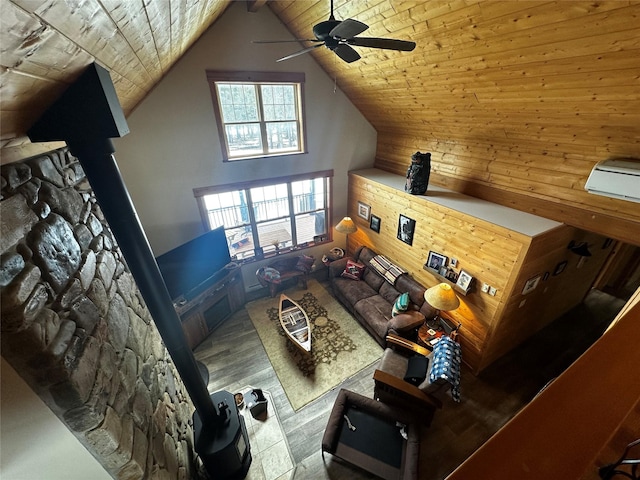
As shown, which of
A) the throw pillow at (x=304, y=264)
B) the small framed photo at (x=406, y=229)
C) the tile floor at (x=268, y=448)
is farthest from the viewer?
the throw pillow at (x=304, y=264)

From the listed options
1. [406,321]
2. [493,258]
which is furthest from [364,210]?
[493,258]

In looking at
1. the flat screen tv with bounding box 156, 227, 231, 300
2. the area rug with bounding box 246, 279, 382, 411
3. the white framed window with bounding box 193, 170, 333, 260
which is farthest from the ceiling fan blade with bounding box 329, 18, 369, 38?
the area rug with bounding box 246, 279, 382, 411

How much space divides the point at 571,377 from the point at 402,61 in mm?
3924

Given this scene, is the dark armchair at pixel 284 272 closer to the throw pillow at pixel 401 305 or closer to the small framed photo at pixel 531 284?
the throw pillow at pixel 401 305

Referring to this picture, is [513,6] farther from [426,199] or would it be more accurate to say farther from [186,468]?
[186,468]

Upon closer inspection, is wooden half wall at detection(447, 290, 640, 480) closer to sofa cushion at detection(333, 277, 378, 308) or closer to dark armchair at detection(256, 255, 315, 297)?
sofa cushion at detection(333, 277, 378, 308)

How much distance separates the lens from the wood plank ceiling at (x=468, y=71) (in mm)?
910

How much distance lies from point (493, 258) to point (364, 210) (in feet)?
9.63

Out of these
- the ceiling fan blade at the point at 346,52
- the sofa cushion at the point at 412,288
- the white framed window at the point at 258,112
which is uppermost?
the ceiling fan blade at the point at 346,52

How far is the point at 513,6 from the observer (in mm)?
2111

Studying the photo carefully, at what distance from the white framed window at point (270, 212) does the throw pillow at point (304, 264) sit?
379 millimetres

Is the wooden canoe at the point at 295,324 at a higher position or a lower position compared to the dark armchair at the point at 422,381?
lower

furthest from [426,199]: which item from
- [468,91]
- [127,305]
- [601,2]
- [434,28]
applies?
[127,305]

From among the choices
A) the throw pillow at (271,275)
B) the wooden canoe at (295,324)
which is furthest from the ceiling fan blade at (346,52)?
the throw pillow at (271,275)
